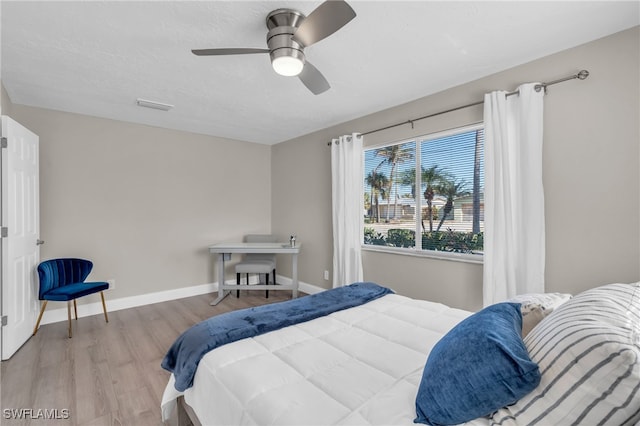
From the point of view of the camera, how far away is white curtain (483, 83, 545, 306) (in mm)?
2365

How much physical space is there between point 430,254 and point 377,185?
3.65 ft

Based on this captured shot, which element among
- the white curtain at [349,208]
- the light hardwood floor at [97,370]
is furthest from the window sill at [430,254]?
the light hardwood floor at [97,370]

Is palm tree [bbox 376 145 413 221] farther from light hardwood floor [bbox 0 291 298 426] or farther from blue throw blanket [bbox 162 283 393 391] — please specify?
light hardwood floor [bbox 0 291 298 426]

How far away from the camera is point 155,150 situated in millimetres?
4258

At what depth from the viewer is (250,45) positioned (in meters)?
2.21

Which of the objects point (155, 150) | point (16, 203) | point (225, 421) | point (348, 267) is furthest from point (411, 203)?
point (16, 203)

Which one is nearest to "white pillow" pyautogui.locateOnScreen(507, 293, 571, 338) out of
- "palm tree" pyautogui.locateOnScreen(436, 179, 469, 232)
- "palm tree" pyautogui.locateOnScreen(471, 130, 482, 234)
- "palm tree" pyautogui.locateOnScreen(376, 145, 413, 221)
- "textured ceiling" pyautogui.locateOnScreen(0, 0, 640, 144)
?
"palm tree" pyautogui.locateOnScreen(471, 130, 482, 234)

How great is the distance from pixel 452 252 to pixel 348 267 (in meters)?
1.32

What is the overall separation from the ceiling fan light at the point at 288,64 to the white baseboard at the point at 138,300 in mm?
3239

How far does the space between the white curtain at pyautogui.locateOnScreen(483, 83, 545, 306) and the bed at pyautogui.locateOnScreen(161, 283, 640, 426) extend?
0.96m

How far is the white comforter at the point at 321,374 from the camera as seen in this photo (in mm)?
1090

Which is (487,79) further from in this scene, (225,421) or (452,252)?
(225,421)

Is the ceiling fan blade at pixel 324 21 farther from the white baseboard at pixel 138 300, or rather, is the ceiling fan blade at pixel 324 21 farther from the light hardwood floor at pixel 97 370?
the white baseboard at pixel 138 300

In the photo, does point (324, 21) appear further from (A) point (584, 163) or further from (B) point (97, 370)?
(B) point (97, 370)
